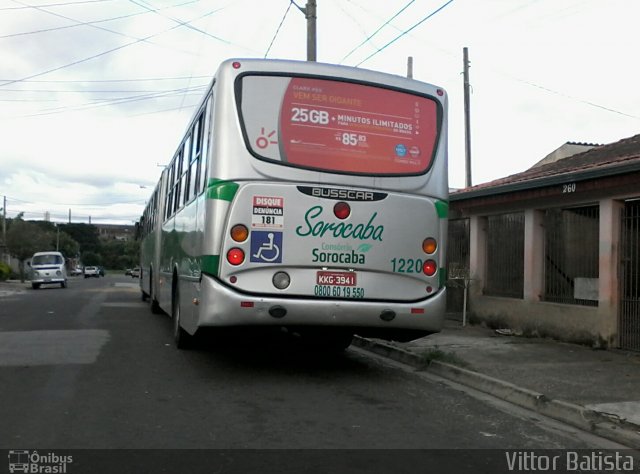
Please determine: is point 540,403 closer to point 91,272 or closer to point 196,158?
point 196,158

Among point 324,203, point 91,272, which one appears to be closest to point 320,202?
point 324,203

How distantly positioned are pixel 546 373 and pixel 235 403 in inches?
162

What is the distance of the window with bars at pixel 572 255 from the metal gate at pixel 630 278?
61 cm

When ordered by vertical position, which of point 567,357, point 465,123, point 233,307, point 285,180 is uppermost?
point 465,123

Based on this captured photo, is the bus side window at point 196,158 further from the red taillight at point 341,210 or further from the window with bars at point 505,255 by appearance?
the window with bars at point 505,255

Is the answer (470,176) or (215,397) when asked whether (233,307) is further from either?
(470,176)

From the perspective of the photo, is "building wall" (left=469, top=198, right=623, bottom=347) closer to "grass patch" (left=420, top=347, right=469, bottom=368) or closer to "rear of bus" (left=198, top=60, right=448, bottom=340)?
"grass patch" (left=420, top=347, right=469, bottom=368)

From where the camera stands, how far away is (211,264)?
703cm

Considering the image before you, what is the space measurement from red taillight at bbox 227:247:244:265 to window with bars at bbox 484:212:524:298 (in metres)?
7.34

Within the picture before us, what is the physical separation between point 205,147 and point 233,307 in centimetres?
215

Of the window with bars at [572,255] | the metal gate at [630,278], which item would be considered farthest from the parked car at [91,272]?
the metal gate at [630,278]

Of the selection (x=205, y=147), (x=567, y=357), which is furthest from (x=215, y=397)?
(x=567, y=357)

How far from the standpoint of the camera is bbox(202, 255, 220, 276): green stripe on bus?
697 centimetres

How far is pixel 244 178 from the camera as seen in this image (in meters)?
7.05
